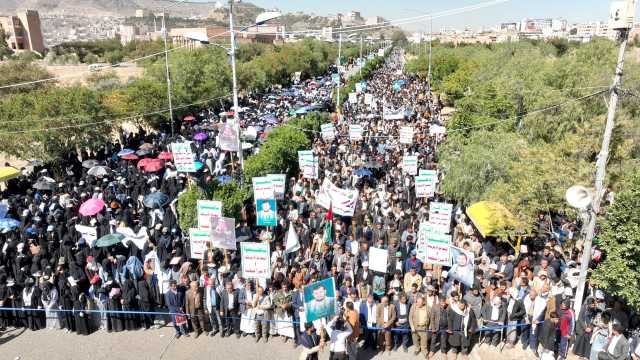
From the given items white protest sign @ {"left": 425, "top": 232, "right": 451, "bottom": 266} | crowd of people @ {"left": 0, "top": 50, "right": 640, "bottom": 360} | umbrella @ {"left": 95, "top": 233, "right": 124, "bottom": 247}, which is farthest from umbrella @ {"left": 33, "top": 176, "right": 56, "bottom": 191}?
white protest sign @ {"left": 425, "top": 232, "right": 451, "bottom": 266}

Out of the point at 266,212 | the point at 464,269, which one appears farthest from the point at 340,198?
the point at 464,269

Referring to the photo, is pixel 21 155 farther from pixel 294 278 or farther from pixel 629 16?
A: pixel 629 16

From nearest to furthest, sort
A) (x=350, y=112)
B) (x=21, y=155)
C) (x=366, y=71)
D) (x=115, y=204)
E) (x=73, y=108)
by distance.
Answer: (x=115, y=204)
(x=21, y=155)
(x=73, y=108)
(x=350, y=112)
(x=366, y=71)

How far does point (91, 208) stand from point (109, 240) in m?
2.63

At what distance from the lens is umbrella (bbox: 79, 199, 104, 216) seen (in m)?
13.7

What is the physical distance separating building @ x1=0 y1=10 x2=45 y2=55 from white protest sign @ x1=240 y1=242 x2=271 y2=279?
112869 millimetres

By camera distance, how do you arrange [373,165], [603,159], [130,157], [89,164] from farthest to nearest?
[130,157] < [89,164] < [373,165] < [603,159]

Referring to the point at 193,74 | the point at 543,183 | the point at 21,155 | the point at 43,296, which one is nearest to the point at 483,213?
the point at 543,183

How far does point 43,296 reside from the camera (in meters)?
9.89

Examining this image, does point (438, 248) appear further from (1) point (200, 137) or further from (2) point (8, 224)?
(1) point (200, 137)

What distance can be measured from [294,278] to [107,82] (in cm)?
4470

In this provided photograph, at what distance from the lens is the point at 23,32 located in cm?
10456

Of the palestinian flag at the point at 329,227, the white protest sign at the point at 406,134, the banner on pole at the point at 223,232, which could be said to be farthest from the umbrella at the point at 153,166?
the white protest sign at the point at 406,134

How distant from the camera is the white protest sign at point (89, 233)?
39.8 ft
